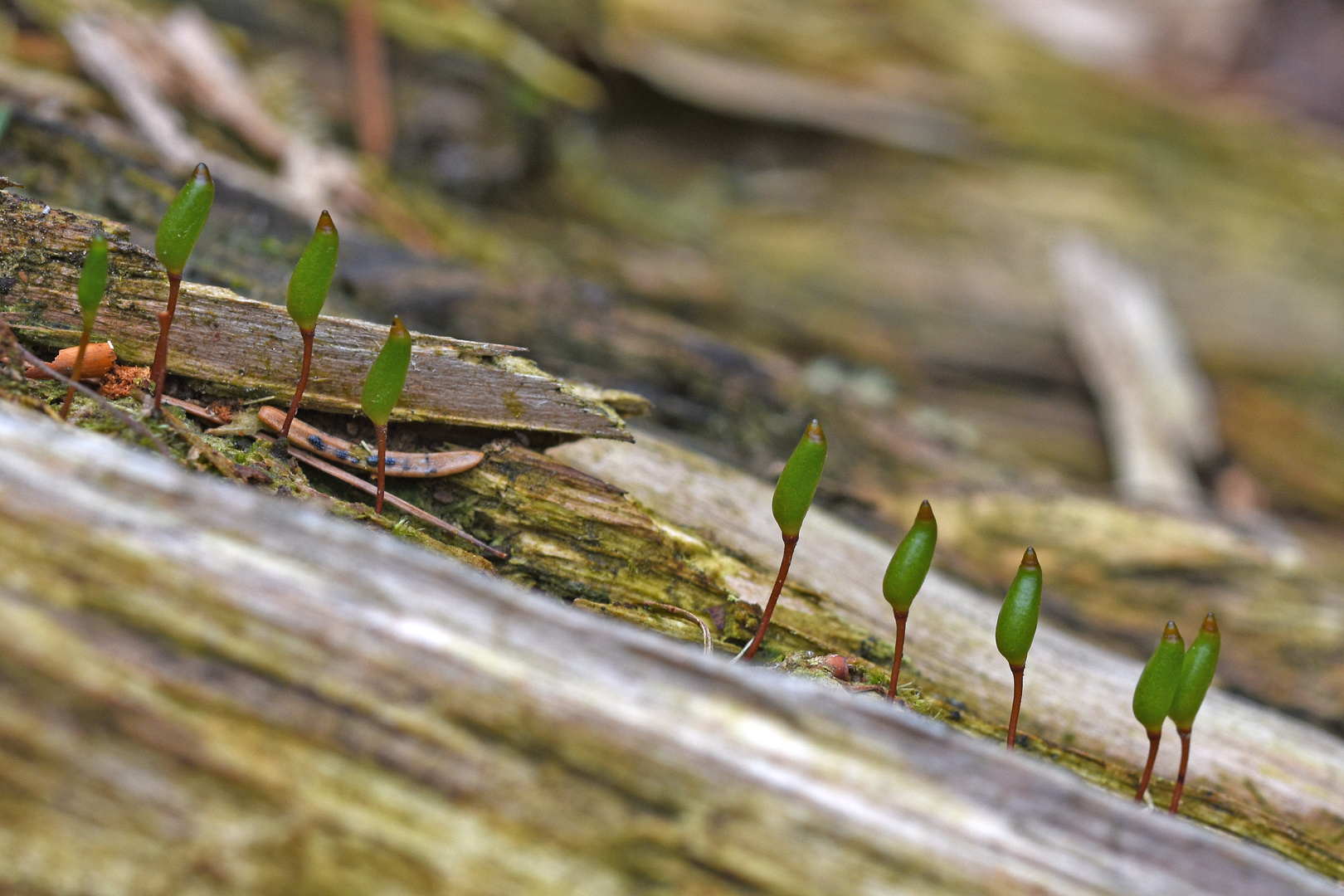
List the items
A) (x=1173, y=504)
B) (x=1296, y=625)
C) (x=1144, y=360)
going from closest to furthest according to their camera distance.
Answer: (x=1296, y=625), (x=1173, y=504), (x=1144, y=360)

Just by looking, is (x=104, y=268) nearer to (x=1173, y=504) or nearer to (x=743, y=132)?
(x=1173, y=504)

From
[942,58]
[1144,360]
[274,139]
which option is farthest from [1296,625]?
[942,58]

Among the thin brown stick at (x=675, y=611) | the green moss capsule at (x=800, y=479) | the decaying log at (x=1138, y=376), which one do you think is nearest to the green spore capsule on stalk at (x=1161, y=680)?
the green moss capsule at (x=800, y=479)

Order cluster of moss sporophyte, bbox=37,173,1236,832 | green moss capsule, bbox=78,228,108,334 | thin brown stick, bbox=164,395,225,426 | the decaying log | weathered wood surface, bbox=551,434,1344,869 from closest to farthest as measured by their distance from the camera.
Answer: green moss capsule, bbox=78,228,108,334, cluster of moss sporophyte, bbox=37,173,1236,832, thin brown stick, bbox=164,395,225,426, weathered wood surface, bbox=551,434,1344,869, the decaying log

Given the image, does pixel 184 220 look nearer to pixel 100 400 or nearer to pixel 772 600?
pixel 100 400

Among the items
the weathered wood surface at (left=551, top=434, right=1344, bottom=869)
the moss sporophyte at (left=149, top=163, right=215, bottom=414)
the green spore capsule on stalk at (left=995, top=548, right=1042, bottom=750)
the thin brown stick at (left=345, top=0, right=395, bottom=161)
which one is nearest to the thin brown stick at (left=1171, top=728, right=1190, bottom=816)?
the weathered wood surface at (left=551, top=434, right=1344, bottom=869)

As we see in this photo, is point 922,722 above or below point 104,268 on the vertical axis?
below

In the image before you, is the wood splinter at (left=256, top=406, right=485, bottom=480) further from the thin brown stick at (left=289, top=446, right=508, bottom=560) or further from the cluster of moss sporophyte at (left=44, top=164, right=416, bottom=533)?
the cluster of moss sporophyte at (left=44, top=164, right=416, bottom=533)
